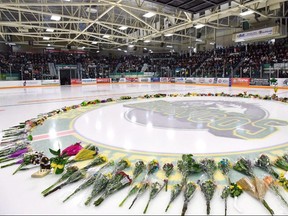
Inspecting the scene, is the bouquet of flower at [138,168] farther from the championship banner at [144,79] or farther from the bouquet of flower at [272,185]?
the championship banner at [144,79]

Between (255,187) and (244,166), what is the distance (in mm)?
583

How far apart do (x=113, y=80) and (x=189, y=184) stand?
3505 cm

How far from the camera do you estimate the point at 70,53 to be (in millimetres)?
39219

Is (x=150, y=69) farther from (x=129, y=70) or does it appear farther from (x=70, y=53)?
(x=70, y=53)

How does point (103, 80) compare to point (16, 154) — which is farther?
point (103, 80)

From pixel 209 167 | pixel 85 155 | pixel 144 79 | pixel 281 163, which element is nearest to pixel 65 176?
pixel 85 155

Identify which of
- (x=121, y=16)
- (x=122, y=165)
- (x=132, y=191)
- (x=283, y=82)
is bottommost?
(x=132, y=191)

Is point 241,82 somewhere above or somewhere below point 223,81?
below

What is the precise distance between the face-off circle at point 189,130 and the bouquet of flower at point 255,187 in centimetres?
121

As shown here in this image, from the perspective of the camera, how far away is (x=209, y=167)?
3.44m

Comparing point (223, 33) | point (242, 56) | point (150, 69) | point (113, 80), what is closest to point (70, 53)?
point (113, 80)

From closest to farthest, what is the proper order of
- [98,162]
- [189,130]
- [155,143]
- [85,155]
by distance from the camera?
[98,162] → [85,155] → [155,143] → [189,130]

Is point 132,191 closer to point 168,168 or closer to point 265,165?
point 168,168

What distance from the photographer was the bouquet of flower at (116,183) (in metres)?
2.87
